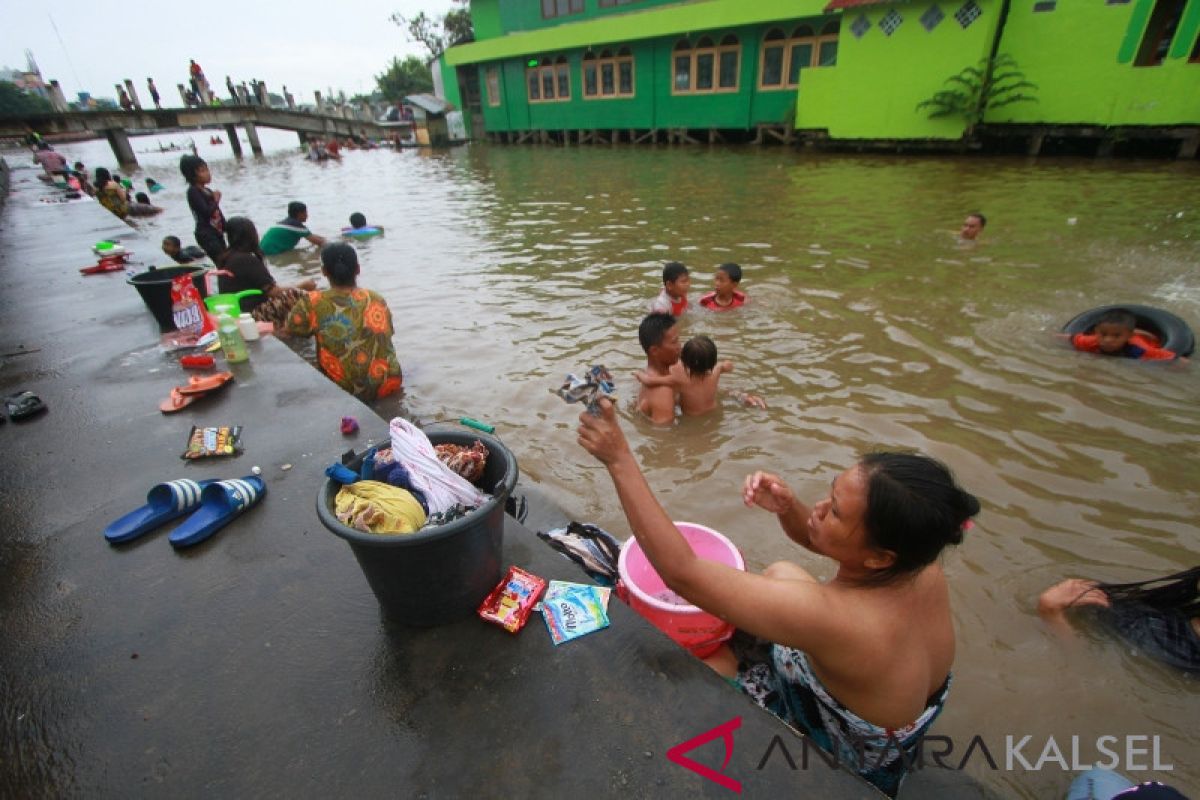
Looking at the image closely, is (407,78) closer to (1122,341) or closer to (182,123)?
(182,123)

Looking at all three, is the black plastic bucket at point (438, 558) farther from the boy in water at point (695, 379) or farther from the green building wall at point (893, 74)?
the green building wall at point (893, 74)

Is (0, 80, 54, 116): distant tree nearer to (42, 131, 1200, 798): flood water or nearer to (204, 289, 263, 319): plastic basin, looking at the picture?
(42, 131, 1200, 798): flood water

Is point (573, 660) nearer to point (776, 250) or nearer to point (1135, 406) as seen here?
point (1135, 406)

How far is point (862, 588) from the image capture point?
1.70 metres

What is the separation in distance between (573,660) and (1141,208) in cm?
1504

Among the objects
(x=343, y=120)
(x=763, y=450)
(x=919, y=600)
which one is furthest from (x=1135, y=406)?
(x=343, y=120)

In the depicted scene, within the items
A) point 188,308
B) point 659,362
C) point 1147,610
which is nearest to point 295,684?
point 659,362

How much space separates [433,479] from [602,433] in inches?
29.5

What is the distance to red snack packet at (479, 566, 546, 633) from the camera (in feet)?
6.70

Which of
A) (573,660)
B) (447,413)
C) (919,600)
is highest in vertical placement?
(919,600)

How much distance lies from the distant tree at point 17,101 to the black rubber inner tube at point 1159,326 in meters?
80.5

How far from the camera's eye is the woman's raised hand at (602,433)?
1685 millimetres

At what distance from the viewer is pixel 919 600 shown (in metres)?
1.72

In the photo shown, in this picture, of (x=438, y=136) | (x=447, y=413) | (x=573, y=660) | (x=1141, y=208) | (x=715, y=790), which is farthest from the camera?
(x=438, y=136)
